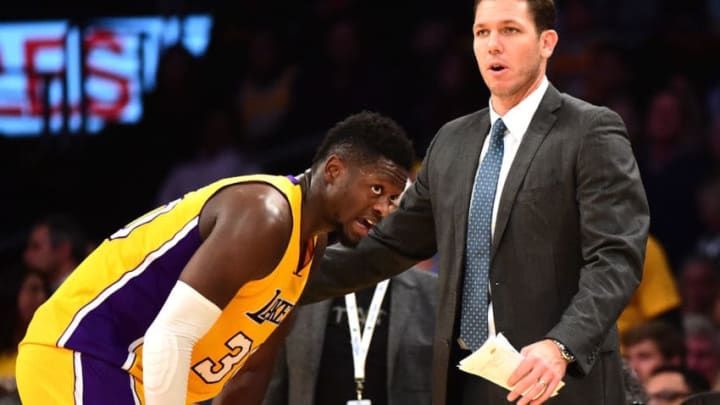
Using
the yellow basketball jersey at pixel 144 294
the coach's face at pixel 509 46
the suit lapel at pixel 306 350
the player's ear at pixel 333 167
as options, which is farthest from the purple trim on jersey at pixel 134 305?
the suit lapel at pixel 306 350

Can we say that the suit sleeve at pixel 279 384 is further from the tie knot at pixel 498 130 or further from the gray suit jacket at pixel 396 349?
the tie knot at pixel 498 130

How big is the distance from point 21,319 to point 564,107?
438 cm

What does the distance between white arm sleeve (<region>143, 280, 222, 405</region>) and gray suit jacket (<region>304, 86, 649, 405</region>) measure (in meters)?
0.70

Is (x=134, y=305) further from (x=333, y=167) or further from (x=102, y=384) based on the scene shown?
(x=333, y=167)

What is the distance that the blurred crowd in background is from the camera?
325 inches

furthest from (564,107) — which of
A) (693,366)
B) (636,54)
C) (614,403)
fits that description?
(636,54)

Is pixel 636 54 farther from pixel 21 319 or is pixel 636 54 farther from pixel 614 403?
pixel 614 403

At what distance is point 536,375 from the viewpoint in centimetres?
372

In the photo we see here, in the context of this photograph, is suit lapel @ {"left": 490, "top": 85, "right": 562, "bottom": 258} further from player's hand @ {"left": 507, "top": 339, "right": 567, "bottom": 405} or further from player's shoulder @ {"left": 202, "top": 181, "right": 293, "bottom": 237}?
player's shoulder @ {"left": 202, "top": 181, "right": 293, "bottom": 237}

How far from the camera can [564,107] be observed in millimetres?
4168

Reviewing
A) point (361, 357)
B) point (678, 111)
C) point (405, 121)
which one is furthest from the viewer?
point (405, 121)

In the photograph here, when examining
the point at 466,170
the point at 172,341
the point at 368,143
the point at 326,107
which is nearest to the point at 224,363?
the point at 172,341

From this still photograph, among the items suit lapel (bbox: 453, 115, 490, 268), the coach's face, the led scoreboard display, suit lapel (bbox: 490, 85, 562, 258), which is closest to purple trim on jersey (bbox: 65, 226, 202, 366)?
suit lapel (bbox: 453, 115, 490, 268)

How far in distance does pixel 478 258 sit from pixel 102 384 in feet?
3.66
